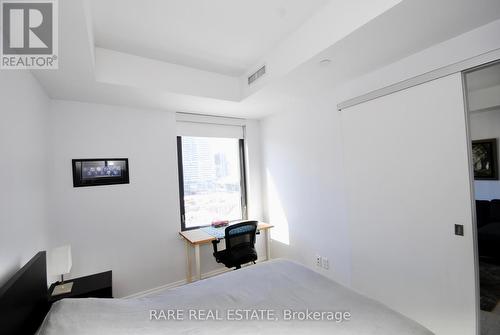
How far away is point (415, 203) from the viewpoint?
6.00 feet

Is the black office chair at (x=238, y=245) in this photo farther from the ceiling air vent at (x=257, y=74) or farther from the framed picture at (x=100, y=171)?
the ceiling air vent at (x=257, y=74)

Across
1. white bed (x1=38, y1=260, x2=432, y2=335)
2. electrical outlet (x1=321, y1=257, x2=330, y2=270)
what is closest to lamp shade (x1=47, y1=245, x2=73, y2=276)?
white bed (x1=38, y1=260, x2=432, y2=335)

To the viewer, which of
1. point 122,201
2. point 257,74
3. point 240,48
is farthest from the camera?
point 122,201

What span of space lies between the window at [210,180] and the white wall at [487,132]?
110 inches

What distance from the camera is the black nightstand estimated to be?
1.90 metres

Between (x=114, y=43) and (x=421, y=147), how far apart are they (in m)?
2.78

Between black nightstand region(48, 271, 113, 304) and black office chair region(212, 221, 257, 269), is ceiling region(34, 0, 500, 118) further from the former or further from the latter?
black nightstand region(48, 271, 113, 304)

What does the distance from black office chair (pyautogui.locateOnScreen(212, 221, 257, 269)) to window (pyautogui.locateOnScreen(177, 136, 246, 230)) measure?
76cm

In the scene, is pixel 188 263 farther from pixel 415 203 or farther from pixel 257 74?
pixel 415 203

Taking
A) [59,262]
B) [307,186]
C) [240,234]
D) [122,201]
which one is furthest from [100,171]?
[307,186]

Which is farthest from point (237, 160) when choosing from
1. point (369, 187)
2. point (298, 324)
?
point (298, 324)

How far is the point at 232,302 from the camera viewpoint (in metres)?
1.41

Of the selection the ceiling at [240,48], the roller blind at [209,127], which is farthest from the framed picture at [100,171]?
the roller blind at [209,127]

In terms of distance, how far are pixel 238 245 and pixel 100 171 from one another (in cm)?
186
